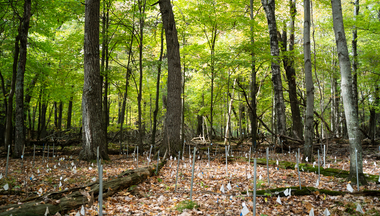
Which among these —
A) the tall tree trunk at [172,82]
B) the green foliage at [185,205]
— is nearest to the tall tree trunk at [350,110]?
the green foliage at [185,205]

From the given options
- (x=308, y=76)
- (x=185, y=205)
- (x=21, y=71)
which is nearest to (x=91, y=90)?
(x=21, y=71)

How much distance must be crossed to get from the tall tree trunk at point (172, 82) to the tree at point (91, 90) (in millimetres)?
2609

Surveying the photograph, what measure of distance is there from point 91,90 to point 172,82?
3.17m

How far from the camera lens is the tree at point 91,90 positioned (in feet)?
24.6

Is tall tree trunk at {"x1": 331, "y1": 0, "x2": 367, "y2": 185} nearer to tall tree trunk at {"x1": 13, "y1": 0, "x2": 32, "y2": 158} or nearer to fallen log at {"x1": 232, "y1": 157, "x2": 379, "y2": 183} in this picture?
fallen log at {"x1": 232, "y1": 157, "x2": 379, "y2": 183}

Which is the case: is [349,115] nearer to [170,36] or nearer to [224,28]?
[170,36]

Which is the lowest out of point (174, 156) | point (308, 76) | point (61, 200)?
point (174, 156)

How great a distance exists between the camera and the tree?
7504mm

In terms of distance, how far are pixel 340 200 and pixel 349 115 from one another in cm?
191

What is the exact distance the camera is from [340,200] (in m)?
3.58

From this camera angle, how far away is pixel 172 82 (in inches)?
354

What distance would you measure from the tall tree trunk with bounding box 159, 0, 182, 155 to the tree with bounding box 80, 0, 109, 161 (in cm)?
261

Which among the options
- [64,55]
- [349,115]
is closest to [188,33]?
[64,55]

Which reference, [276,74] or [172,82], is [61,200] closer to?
[172,82]
